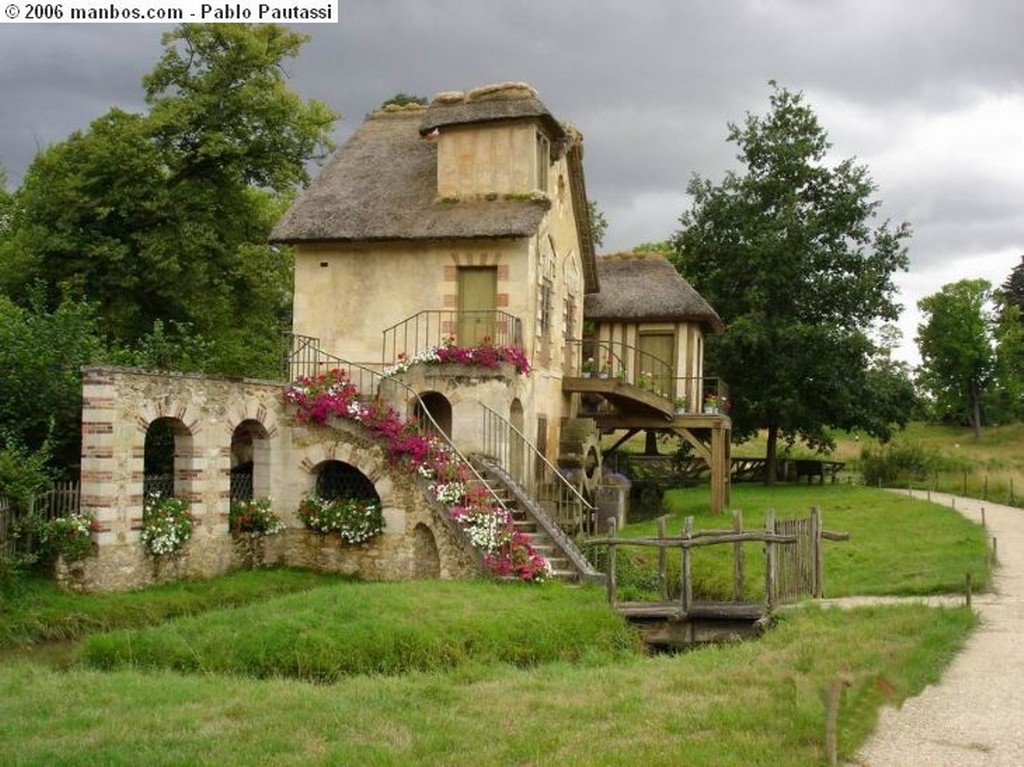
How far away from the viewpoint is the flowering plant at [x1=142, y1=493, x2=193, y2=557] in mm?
17906

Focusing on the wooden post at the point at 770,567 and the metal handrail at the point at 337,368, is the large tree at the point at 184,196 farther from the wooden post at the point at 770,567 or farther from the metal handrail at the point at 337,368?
the wooden post at the point at 770,567

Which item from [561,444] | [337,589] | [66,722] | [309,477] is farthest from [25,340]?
[561,444]

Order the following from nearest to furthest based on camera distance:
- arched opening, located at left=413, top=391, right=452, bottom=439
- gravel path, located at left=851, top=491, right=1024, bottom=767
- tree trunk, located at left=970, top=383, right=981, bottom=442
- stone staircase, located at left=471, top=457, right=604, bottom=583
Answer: gravel path, located at left=851, top=491, right=1024, bottom=767, stone staircase, located at left=471, top=457, right=604, bottom=583, arched opening, located at left=413, top=391, right=452, bottom=439, tree trunk, located at left=970, top=383, right=981, bottom=442

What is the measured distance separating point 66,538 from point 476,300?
9823mm

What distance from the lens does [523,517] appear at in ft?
64.3

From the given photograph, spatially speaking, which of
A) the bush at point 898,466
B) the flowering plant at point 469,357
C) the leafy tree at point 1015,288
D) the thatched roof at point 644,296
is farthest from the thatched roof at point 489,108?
the leafy tree at point 1015,288

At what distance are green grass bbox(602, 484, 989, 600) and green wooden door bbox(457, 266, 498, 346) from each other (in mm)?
5195

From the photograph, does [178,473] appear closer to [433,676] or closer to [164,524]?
[164,524]

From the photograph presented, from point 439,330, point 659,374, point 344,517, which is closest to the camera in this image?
point 344,517

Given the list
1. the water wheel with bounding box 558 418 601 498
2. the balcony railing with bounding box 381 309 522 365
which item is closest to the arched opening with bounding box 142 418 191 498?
the balcony railing with bounding box 381 309 522 365

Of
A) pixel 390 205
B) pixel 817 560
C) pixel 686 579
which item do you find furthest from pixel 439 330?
pixel 817 560

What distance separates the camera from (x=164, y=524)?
18.1m

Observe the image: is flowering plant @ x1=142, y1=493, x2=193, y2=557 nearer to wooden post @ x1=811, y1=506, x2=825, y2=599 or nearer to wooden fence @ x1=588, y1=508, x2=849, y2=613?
wooden fence @ x1=588, y1=508, x2=849, y2=613

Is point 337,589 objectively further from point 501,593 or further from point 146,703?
point 146,703
